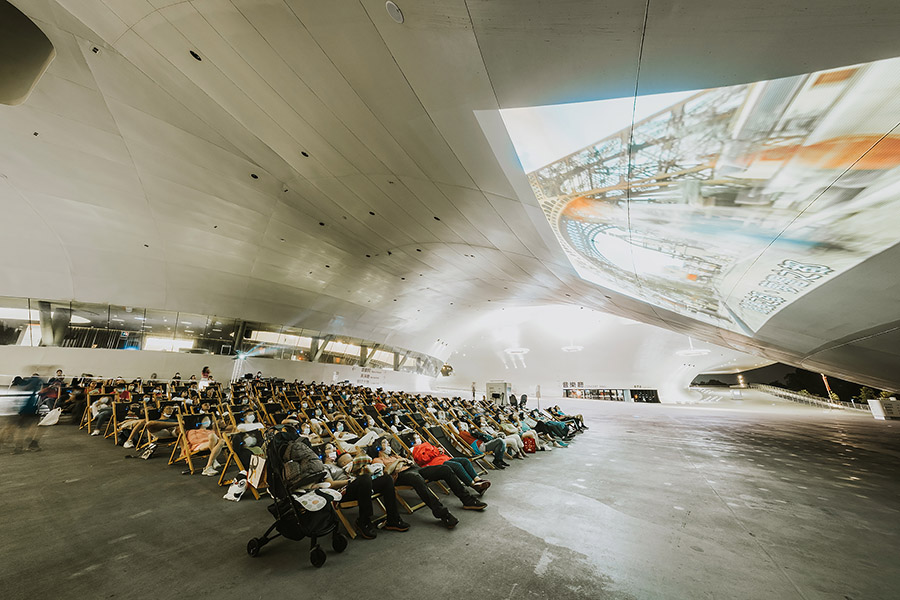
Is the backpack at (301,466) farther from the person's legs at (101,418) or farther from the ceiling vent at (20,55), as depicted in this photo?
the ceiling vent at (20,55)

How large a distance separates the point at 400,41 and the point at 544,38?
1.84 metres

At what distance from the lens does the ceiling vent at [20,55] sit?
654 centimetres

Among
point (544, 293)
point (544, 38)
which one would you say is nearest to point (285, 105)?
point (544, 38)

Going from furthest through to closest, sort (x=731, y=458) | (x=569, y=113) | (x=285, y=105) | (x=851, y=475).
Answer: (x=731, y=458), (x=285, y=105), (x=851, y=475), (x=569, y=113)

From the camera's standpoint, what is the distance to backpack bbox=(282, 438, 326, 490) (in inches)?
119

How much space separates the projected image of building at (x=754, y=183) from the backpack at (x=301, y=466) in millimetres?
4733

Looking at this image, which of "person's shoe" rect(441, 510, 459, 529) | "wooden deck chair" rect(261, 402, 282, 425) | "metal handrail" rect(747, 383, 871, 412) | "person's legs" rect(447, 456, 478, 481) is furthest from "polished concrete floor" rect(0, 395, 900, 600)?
"metal handrail" rect(747, 383, 871, 412)

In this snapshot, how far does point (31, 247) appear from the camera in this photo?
36.3 feet

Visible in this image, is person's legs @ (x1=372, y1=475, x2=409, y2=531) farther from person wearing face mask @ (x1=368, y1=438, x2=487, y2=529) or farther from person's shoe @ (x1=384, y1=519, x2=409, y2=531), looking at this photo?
person wearing face mask @ (x1=368, y1=438, x2=487, y2=529)

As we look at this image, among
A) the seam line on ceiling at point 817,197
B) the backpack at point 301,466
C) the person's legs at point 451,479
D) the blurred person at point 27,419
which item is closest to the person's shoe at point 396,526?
the person's legs at point 451,479

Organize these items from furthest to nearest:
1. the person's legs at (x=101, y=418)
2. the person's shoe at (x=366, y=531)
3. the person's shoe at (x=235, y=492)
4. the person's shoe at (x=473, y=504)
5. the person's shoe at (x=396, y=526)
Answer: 1. the person's legs at (x=101, y=418)
2. the person's shoe at (x=235, y=492)
3. the person's shoe at (x=473, y=504)
4. the person's shoe at (x=396, y=526)
5. the person's shoe at (x=366, y=531)

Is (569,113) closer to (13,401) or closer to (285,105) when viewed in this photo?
(285,105)

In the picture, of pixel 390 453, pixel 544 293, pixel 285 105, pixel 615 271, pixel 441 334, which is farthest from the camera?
pixel 441 334

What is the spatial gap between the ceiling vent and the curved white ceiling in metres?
0.29
